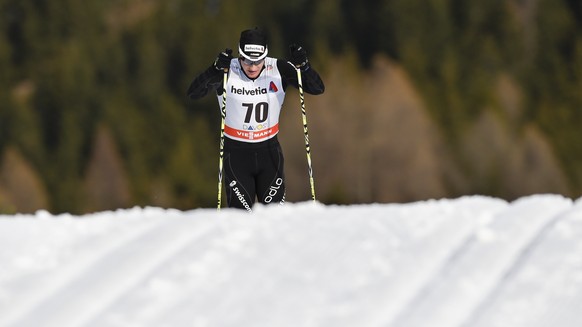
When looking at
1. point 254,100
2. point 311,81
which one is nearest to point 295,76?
point 311,81

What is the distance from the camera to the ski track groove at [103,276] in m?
3.64

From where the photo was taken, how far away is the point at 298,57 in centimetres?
685

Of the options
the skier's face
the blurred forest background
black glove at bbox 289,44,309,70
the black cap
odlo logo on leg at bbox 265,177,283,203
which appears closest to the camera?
the black cap

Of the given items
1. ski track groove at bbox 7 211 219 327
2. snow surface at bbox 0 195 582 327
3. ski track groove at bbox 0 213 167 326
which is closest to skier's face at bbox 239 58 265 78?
snow surface at bbox 0 195 582 327

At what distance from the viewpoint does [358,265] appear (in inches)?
154

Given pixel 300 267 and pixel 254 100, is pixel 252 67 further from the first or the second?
pixel 300 267

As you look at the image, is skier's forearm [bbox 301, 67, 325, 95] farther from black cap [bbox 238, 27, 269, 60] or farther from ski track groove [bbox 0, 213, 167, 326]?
ski track groove [bbox 0, 213, 167, 326]

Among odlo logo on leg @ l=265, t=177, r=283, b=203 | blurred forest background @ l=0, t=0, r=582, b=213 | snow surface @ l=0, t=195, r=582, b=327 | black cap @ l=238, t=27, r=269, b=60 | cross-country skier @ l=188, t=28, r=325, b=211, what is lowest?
blurred forest background @ l=0, t=0, r=582, b=213

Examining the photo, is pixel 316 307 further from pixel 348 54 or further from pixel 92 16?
pixel 92 16

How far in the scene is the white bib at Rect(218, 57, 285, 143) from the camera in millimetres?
6918

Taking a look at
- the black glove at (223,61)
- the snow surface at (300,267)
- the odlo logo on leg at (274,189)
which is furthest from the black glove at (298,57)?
the snow surface at (300,267)

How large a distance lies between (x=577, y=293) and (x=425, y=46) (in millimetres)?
81763

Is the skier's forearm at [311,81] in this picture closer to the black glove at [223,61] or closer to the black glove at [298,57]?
the black glove at [298,57]

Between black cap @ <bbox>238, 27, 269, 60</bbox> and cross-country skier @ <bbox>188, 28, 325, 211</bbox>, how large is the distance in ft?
0.22
